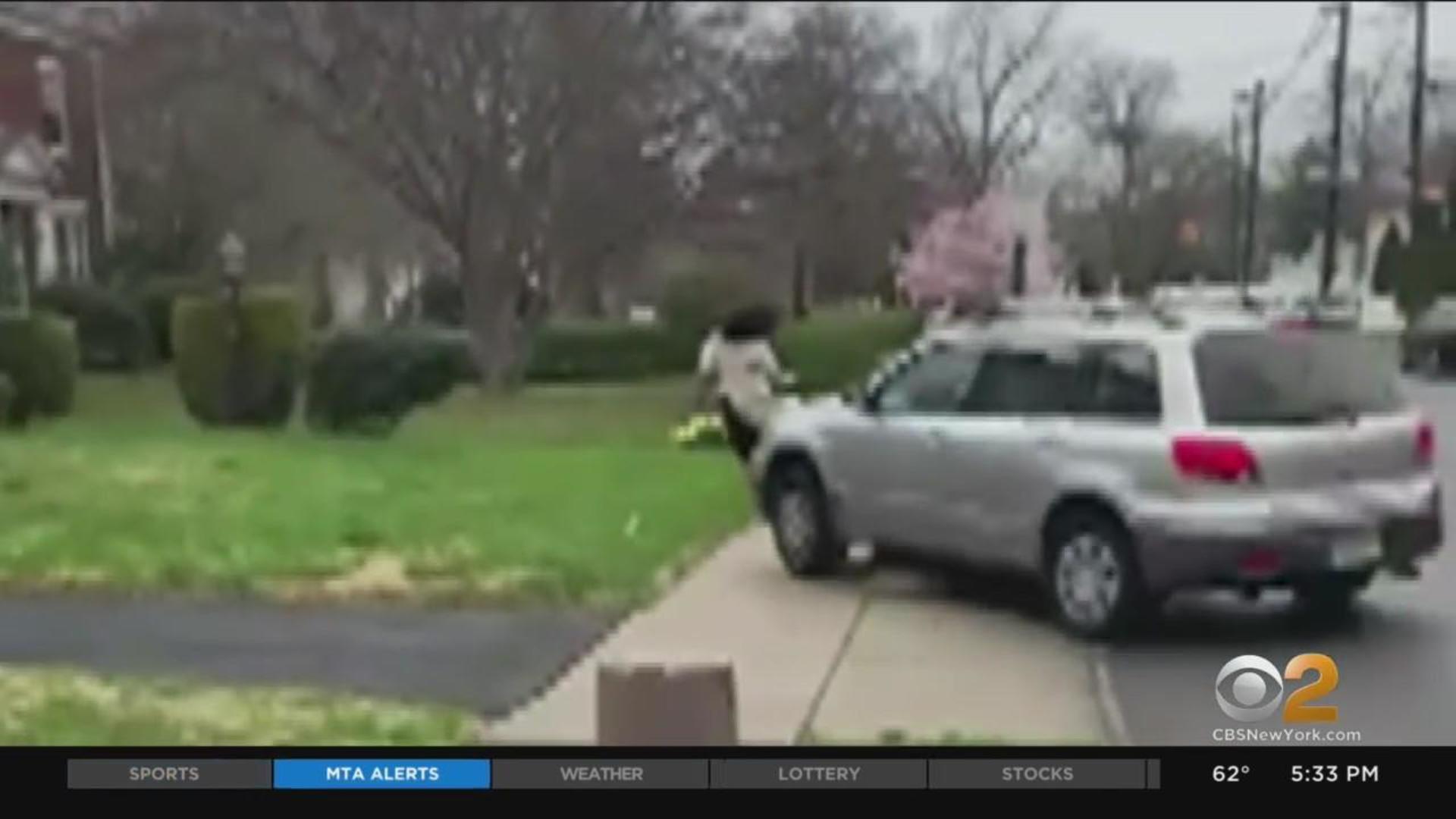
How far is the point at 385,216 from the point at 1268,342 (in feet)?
75.1

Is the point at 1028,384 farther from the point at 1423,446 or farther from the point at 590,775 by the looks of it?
the point at 590,775

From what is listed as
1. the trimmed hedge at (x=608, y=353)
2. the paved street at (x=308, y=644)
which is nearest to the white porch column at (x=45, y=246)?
the trimmed hedge at (x=608, y=353)

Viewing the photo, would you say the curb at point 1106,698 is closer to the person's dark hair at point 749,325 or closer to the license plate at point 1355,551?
the license plate at point 1355,551

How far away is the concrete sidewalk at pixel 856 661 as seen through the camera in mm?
4109

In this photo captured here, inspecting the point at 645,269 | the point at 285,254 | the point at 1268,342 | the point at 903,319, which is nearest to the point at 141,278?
the point at 285,254

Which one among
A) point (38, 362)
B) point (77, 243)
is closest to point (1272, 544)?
point (38, 362)

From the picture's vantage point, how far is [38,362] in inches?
559

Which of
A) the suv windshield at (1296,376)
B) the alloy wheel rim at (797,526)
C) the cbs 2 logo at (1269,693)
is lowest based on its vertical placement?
the alloy wheel rim at (797,526)

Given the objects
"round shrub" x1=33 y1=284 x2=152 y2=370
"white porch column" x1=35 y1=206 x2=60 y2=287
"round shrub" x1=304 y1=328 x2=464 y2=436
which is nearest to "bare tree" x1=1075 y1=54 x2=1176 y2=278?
"round shrub" x1=304 y1=328 x2=464 y2=436

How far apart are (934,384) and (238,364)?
1068 centimetres

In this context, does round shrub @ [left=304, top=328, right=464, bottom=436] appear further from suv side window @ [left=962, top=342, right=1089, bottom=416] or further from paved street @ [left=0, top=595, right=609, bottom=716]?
paved street @ [left=0, top=595, right=609, bottom=716]

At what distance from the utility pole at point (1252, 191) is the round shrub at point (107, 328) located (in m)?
13.5

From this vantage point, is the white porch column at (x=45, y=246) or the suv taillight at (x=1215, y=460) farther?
the white porch column at (x=45, y=246)

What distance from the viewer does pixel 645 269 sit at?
1834cm
